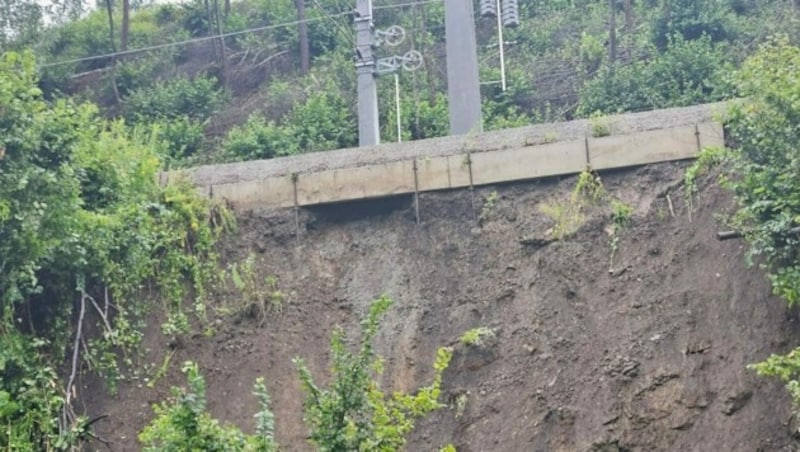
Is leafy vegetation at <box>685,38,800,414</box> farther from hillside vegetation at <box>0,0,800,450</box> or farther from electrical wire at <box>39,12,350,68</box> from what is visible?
electrical wire at <box>39,12,350,68</box>

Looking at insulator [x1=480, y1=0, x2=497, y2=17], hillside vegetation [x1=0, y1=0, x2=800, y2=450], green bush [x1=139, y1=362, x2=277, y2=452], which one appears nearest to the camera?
green bush [x1=139, y1=362, x2=277, y2=452]

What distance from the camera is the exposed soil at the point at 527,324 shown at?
1009cm

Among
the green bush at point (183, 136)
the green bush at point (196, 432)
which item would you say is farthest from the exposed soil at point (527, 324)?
the green bush at point (183, 136)

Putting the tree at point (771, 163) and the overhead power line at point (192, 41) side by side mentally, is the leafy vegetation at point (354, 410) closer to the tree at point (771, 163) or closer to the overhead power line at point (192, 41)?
the tree at point (771, 163)

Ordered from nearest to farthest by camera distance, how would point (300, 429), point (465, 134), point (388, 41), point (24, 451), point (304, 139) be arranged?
1. point (24, 451)
2. point (300, 429)
3. point (465, 134)
4. point (388, 41)
5. point (304, 139)

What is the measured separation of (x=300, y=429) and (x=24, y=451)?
245 cm

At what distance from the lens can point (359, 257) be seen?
12609mm

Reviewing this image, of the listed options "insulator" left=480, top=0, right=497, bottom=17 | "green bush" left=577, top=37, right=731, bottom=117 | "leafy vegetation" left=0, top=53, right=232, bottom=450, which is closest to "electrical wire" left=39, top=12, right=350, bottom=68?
"green bush" left=577, top=37, right=731, bottom=117

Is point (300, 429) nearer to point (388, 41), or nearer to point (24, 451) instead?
point (24, 451)

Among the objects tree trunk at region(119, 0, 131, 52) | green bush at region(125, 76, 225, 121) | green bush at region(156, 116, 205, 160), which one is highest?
tree trunk at region(119, 0, 131, 52)

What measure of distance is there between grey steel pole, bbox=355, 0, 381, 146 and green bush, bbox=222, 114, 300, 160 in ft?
12.7

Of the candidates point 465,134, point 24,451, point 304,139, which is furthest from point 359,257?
point 304,139

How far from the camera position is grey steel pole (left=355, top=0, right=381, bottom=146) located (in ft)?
49.1

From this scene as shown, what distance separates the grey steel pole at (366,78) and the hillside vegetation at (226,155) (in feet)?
8.47
